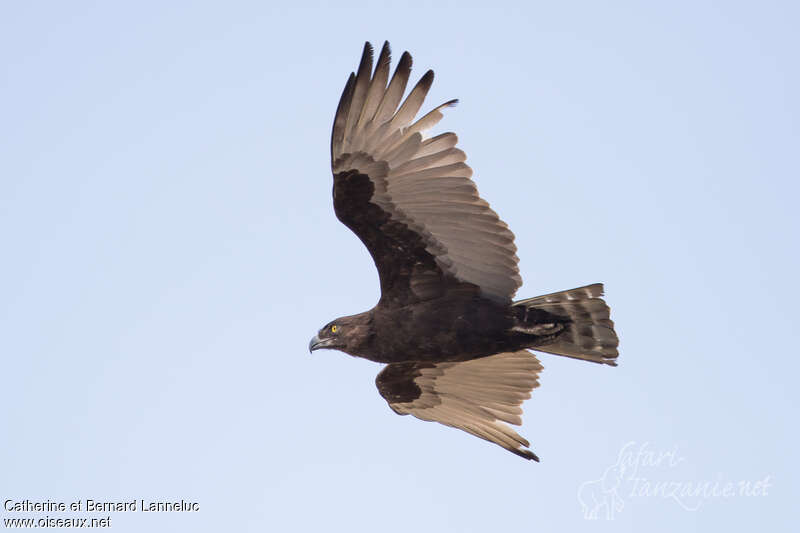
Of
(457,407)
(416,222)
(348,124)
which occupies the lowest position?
(457,407)

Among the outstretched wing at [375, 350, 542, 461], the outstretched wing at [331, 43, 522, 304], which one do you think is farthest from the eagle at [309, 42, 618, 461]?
the outstretched wing at [375, 350, 542, 461]

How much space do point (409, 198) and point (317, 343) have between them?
200 centimetres

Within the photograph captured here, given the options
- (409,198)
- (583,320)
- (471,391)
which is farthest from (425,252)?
(471,391)

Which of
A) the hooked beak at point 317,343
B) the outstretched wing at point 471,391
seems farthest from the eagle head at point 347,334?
the outstretched wing at point 471,391

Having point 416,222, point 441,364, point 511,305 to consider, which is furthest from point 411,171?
point 441,364

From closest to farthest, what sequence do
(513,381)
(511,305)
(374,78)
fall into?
(374,78) → (511,305) → (513,381)

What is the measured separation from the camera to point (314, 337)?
1198 centimetres

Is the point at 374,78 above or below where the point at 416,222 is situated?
above

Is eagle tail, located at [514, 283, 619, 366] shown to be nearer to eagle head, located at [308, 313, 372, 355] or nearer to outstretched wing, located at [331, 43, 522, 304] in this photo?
outstretched wing, located at [331, 43, 522, 304]

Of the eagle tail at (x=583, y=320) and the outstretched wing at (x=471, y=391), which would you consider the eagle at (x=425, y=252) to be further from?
the outstretched wing at (x=471, y=391)

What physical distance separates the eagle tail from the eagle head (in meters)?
1.52

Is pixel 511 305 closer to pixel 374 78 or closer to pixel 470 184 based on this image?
pixel 470 184

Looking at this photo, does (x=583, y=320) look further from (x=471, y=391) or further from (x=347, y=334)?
(x=347, y=334)

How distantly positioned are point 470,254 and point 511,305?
67 centimetres
